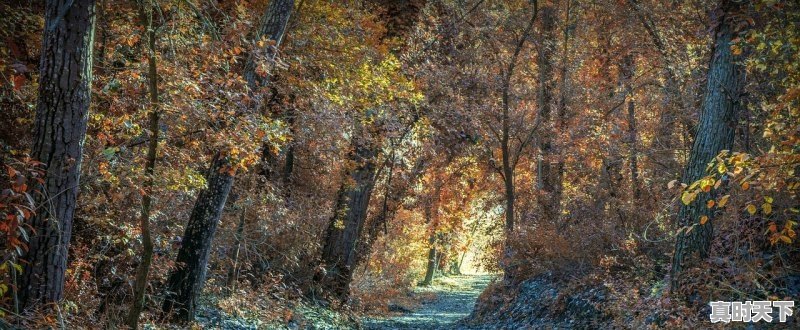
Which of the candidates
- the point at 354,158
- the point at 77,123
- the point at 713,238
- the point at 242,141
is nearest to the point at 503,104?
the point at 354,158

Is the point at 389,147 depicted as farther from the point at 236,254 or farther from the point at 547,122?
the point at 547,122

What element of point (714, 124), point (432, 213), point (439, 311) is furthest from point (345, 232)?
point (432, 213)

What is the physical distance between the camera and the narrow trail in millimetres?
18234

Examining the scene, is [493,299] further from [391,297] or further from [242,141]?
[242,141]

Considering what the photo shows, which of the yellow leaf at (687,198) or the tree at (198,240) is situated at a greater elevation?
the yellow leaf at (687,198)

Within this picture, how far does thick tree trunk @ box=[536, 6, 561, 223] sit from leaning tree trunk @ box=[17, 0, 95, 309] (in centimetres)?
1636

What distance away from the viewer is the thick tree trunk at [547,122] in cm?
2234

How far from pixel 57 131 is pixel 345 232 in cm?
1105

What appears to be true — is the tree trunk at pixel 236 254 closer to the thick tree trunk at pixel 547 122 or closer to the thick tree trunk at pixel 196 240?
the thick tree trunk at pixel 196 240

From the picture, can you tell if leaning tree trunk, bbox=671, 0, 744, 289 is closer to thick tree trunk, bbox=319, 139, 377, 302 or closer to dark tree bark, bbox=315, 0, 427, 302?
dark tree bark, bbox=315, 0, 427, 302

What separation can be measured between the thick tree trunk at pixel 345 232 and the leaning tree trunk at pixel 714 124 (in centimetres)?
847

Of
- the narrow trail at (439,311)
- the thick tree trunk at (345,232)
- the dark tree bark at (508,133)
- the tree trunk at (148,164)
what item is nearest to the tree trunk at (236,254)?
the thick tree trunk at (345,232)

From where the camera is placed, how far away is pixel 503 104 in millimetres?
20781

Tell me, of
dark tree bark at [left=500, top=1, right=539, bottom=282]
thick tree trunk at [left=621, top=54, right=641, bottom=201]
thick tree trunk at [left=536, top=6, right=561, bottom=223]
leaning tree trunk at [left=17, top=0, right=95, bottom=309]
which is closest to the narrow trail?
dark tree bark at [left=500, top=1, right=539, bottom=282]
